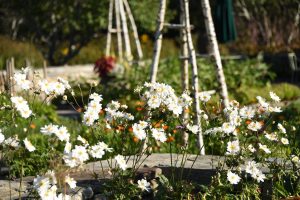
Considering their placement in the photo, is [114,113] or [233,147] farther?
[114,113]

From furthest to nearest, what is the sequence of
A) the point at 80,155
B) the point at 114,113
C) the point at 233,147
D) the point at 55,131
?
1. the point at 114,113
2. the point at 233,147
3. the point at 55,131
4. the point at 80,155

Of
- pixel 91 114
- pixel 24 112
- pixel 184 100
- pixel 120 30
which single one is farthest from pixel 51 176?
pixel 120 30

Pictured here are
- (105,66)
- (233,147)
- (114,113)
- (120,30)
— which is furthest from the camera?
(120,30)

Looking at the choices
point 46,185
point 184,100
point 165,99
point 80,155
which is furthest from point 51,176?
point 184,100

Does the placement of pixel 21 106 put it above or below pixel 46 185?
above

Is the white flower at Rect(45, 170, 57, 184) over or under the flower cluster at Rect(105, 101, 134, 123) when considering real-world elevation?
under

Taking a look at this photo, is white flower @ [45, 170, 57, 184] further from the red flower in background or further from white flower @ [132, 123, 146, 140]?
the red flower in background

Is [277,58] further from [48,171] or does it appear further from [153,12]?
[48,171]

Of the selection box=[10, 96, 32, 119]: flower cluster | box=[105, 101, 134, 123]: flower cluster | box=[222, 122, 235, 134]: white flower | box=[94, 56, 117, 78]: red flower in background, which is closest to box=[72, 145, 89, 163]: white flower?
box=[10, 96, 32, 119]: flower cluster

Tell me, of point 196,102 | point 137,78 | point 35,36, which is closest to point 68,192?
point 196,102

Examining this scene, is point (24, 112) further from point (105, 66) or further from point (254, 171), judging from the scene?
point (105, 66)

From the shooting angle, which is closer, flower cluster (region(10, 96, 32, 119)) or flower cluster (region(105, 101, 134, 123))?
flower cluster (region(10, 96, 32, 119))

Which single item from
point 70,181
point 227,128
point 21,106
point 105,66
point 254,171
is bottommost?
point 105,66

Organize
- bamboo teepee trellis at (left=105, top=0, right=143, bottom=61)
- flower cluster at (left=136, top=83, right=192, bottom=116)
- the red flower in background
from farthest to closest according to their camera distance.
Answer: bamboo teepee trellis at (left=105, top=0, right=143, bottom=61) < the red flower in background < flower cluster at (left=136, top=83, right=192, bottom=116)
